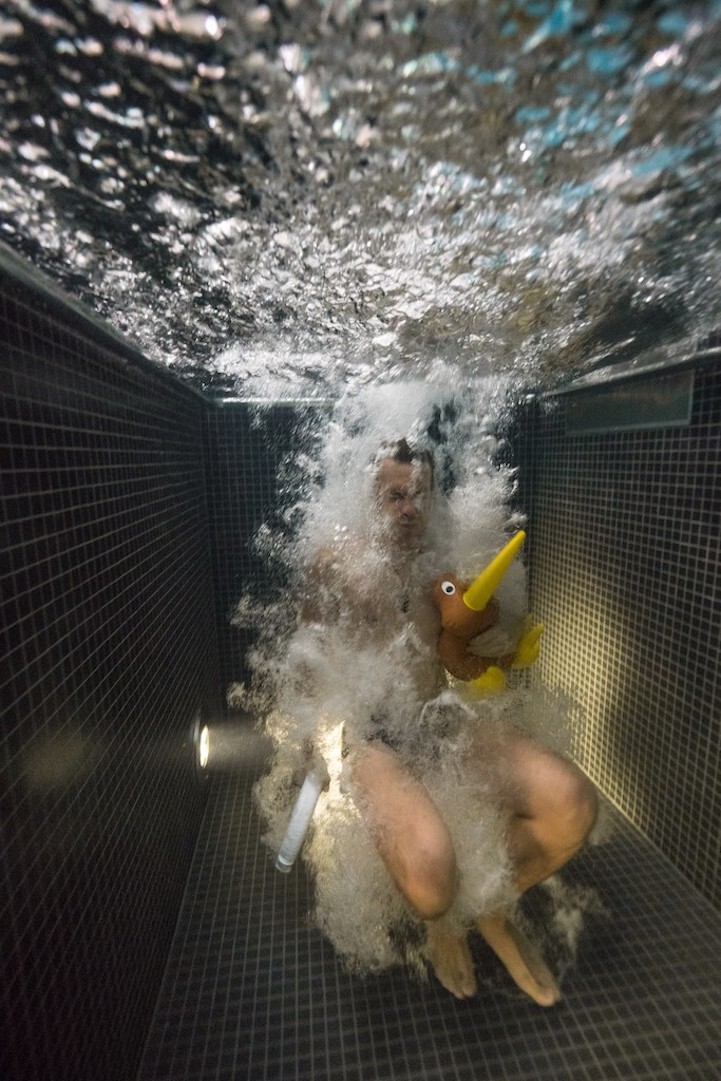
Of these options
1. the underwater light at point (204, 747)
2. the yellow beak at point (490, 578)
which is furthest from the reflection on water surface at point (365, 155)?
the underwater light at point (204, 747)

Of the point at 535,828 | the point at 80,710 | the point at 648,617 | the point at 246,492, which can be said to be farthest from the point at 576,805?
the point at 246,492

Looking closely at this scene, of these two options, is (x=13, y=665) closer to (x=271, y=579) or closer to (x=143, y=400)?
(x=143, y=400)

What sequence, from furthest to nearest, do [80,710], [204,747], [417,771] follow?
[204,747], [417,771], [80,710]

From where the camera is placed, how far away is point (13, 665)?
102 cm

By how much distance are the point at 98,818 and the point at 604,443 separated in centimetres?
281

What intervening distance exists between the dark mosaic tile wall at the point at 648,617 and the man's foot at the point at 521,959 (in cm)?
76

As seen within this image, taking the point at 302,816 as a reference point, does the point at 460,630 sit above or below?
above

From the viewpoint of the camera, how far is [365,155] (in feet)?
3.47

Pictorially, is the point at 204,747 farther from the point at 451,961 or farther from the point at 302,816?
the point at 451,961

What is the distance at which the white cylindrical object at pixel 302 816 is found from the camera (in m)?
2.17

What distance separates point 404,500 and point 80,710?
4.96 ft

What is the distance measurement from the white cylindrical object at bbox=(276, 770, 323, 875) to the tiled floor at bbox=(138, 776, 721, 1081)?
233mm

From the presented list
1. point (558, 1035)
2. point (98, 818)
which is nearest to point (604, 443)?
point (558, 1035)

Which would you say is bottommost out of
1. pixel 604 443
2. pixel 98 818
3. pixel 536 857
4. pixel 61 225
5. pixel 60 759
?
pixel 536 857
